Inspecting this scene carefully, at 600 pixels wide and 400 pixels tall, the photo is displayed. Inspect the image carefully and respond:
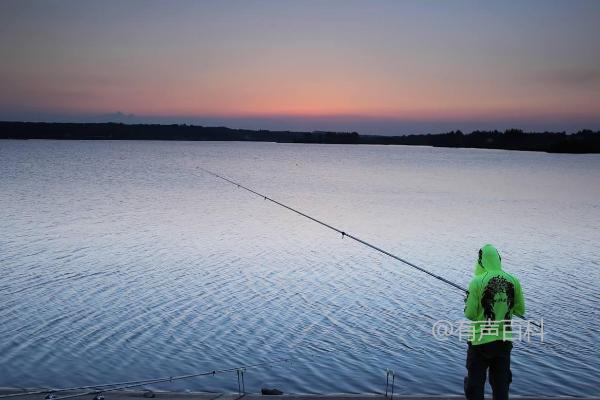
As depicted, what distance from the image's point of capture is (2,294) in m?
16.4

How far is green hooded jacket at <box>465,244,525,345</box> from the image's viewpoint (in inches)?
245

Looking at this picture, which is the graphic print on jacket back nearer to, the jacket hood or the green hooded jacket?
the green hooded jacket

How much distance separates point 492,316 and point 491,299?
190mm

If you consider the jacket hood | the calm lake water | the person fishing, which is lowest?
the calm lake water

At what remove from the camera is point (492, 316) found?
20.4 feet

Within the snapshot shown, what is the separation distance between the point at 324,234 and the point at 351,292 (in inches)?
470

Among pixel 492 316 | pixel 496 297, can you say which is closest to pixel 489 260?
pixel 496 297

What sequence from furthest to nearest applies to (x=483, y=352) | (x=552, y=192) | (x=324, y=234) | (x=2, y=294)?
(x=552, y=192) → (x=324, y=234) → (x=2, y=294) → (x=483, y=352)

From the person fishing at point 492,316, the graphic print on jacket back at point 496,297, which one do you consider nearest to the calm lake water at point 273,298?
the person fishing at point 492,316

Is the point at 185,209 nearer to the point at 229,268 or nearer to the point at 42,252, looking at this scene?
the point at 42,252

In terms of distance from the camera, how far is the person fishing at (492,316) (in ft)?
20.4

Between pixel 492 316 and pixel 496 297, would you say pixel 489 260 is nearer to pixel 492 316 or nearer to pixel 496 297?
pixel 496 297

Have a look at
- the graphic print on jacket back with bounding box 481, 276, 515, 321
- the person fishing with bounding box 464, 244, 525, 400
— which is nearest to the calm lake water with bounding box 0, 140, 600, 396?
the person fishing with bounding box 464, 244, 525, 400

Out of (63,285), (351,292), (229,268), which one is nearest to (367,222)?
(229,268)
